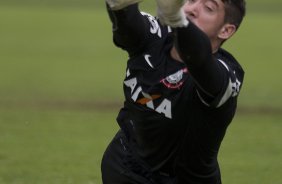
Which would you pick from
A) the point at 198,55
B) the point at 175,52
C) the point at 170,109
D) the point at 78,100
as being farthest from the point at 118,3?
the point at 78,100

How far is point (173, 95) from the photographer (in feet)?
16.4

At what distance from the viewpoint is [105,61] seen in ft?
75.0

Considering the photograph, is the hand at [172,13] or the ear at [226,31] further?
the ear at [226,31]

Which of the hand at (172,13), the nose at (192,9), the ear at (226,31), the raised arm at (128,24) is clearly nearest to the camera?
the hand at (172,13)

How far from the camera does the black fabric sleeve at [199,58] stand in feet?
14.0

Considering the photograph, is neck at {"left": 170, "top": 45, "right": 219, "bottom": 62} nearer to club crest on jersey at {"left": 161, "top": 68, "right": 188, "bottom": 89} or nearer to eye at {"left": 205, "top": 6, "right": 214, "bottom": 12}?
club crest on jersey at {"left": 161, "top": 68, "right": 188, "bottom": 89}

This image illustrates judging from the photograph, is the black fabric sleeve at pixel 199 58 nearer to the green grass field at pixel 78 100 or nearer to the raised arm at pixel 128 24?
the raised arm at pixel 128 24

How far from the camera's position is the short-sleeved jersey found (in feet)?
16.4

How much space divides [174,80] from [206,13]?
472 mm

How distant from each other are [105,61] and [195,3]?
713 inches

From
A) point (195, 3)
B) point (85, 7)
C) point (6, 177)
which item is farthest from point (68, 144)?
point (85, 7)

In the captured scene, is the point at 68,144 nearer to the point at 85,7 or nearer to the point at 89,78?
the point at 89,78

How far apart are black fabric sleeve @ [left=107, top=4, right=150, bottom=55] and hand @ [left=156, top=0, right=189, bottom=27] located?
1.56ft

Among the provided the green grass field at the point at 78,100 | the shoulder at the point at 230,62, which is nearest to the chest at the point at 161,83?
the shoulder at the point at 230,62
